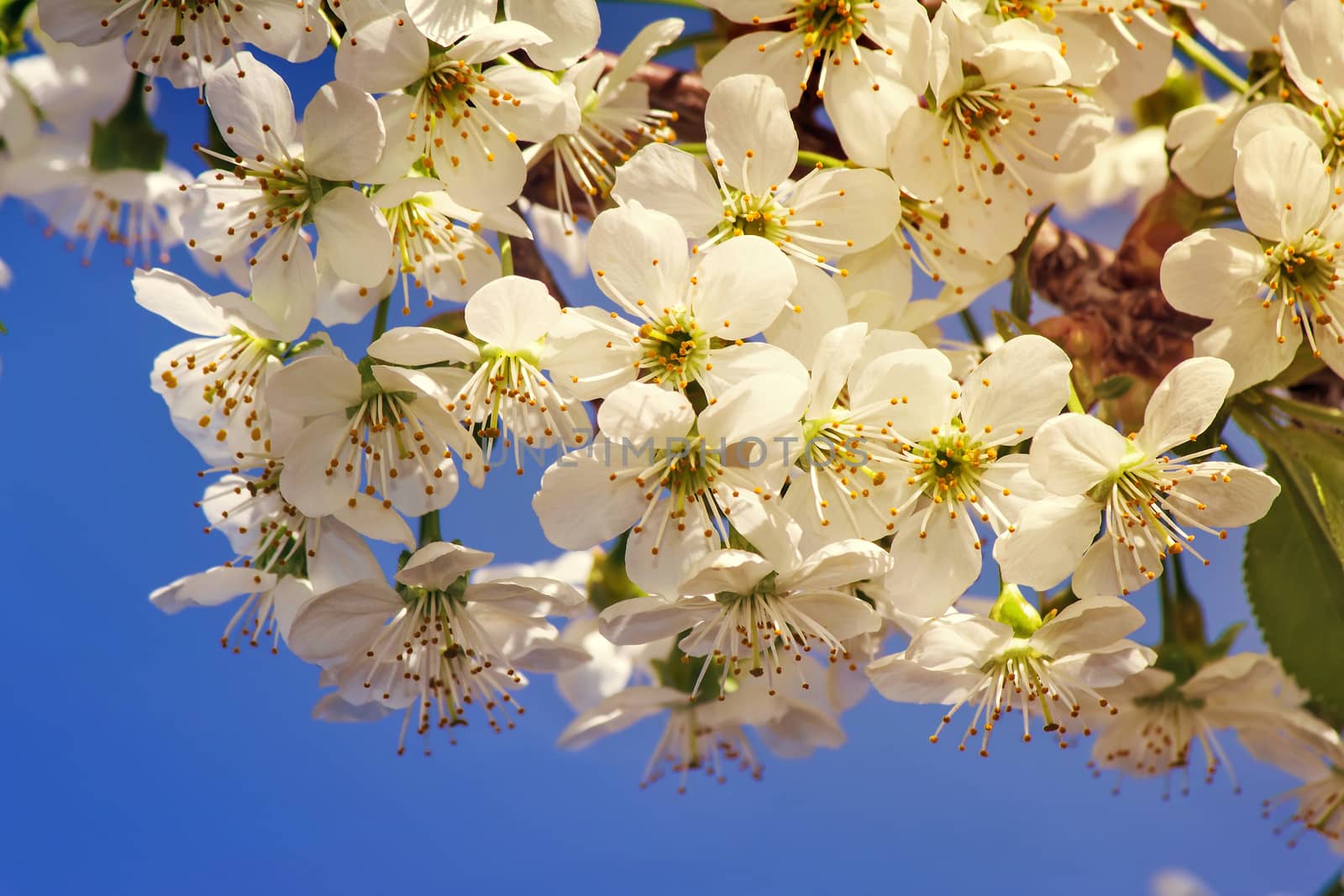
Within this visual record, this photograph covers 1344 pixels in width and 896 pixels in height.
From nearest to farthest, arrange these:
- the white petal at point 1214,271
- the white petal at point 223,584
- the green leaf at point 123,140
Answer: the white petal at point 1214,271 < the white petal at point 223,584 < the green leaf at point 123,140

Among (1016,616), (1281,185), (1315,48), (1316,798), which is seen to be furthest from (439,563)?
(1316,798)

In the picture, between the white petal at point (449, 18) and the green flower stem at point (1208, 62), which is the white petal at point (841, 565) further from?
the green flower stem at point (1208, 62)

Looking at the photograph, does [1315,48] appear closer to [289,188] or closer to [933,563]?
[933,563]

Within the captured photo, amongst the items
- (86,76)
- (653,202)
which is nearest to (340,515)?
(653,202)

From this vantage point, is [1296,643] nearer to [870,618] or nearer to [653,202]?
[870,618]

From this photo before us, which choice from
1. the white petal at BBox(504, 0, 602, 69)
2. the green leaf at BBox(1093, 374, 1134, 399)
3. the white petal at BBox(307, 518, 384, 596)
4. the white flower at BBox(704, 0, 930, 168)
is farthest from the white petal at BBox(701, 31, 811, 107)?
the white petal at BBox(307, 518, 384, 596)

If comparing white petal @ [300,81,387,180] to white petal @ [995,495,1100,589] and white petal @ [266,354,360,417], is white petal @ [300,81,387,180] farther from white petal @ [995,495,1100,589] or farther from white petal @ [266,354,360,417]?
white petal @ [995,495,1100,589]

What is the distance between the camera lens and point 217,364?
0.81 m

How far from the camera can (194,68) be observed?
0.77 m

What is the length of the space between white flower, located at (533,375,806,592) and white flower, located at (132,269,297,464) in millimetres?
213

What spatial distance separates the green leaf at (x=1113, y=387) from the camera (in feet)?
2.74

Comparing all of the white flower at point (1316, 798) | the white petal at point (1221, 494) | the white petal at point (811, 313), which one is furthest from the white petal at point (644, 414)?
the white flower at point (1316, 798)

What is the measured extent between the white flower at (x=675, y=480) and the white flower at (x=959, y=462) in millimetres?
85

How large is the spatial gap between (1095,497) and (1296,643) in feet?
1.16
